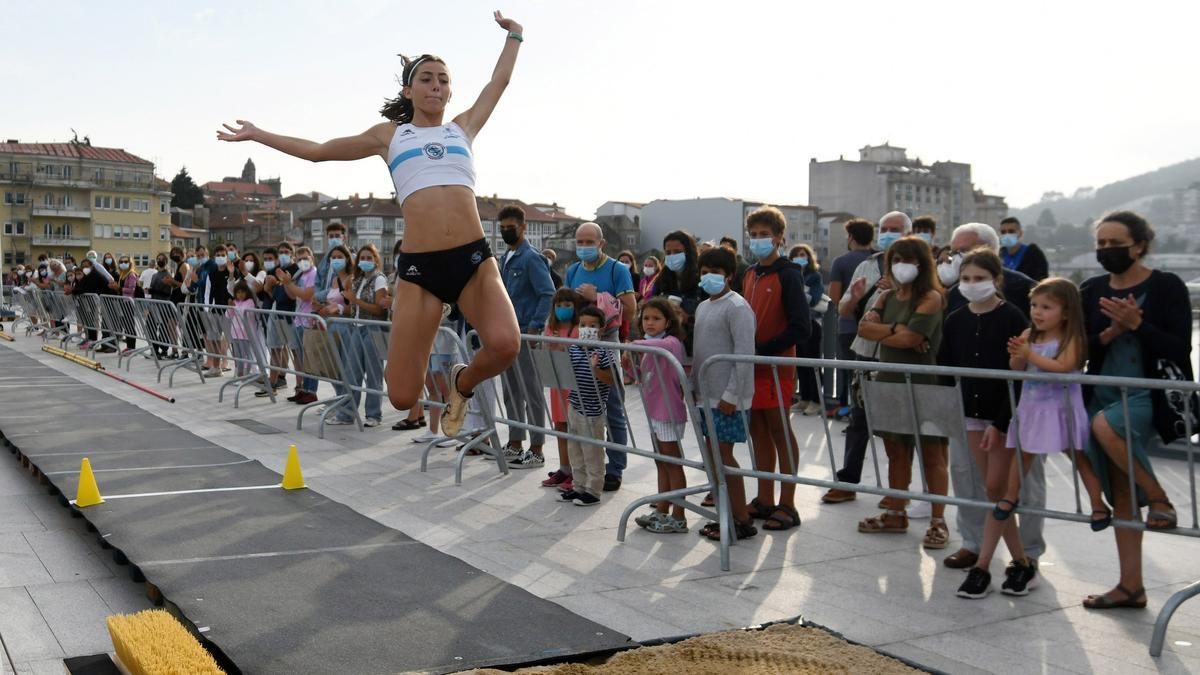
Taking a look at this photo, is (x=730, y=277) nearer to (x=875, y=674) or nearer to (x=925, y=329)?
(x=925, y=329)

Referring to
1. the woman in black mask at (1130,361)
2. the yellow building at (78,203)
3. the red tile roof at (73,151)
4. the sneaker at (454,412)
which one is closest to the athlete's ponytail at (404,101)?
the sneaker at (454,412)

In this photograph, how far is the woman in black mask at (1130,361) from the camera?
5.29 meters

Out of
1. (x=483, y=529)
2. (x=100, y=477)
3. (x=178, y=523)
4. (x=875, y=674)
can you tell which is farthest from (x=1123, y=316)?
(x=100, y=477)

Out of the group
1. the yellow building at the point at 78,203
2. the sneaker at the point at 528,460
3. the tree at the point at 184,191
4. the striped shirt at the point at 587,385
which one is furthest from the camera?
the tree at the point at 184,191

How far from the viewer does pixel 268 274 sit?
16359 mm

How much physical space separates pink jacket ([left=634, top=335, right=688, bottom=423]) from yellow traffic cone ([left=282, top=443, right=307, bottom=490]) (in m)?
2.90

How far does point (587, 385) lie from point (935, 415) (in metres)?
2.82

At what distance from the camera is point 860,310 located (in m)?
9.35

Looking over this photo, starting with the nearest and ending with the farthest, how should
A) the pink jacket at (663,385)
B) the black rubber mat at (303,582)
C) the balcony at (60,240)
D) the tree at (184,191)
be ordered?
the black rubber mat at (303,582) → the pink jacket at (663,385) → the balcony at (60,240) → the tree at (184,191)

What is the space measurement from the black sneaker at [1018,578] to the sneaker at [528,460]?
16.0ft

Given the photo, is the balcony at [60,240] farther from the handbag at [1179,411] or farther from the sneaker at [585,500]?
the handbag at [1179,411]

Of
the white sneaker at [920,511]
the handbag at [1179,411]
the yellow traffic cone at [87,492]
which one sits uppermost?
the handbag at [1179,411]

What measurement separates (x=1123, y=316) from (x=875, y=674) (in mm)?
2367

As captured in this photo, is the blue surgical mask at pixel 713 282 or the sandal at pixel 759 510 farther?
the sandal at pixel 759 510
